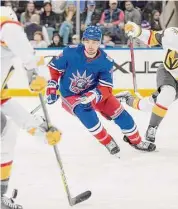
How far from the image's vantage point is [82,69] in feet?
14.8

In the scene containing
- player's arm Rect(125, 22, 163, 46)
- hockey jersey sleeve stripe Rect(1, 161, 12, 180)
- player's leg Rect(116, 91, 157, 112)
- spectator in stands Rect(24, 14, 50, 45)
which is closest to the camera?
hockey jersey sleeve stripe Rect(1, 161, 12, 180)

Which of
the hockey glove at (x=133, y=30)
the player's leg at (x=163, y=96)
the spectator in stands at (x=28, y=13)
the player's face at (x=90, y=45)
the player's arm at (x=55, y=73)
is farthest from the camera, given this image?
the spectator in stands at (x=28, y=13)

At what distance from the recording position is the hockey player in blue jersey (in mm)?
4430

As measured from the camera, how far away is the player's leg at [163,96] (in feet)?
15.4

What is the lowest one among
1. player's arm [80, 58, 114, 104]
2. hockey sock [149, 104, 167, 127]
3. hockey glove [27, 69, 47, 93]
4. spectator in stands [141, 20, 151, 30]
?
spectator in stands [141, 20, 151, 30]

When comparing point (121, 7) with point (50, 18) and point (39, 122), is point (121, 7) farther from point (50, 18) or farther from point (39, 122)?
point (39, 122)

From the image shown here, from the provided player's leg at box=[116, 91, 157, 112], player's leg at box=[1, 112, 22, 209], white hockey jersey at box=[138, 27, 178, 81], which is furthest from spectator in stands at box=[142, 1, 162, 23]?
player's leg at box=[1, 112, 22, 209]

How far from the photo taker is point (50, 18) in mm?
7996

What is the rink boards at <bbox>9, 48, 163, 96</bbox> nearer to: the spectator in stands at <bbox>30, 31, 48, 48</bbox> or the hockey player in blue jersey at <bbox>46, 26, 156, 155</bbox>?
the spectator in stands at <bbox>30, 31, 48, 48</bbox>

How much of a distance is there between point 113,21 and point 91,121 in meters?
3.61

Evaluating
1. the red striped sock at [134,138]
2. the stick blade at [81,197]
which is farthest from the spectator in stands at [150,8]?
the stick blade at [81,197]

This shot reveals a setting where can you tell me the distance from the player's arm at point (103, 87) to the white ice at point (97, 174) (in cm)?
41

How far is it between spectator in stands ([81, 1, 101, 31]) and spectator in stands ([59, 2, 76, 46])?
117 mm

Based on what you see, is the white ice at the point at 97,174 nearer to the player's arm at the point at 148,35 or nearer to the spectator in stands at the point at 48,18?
the player's arm at the point at 148,35
